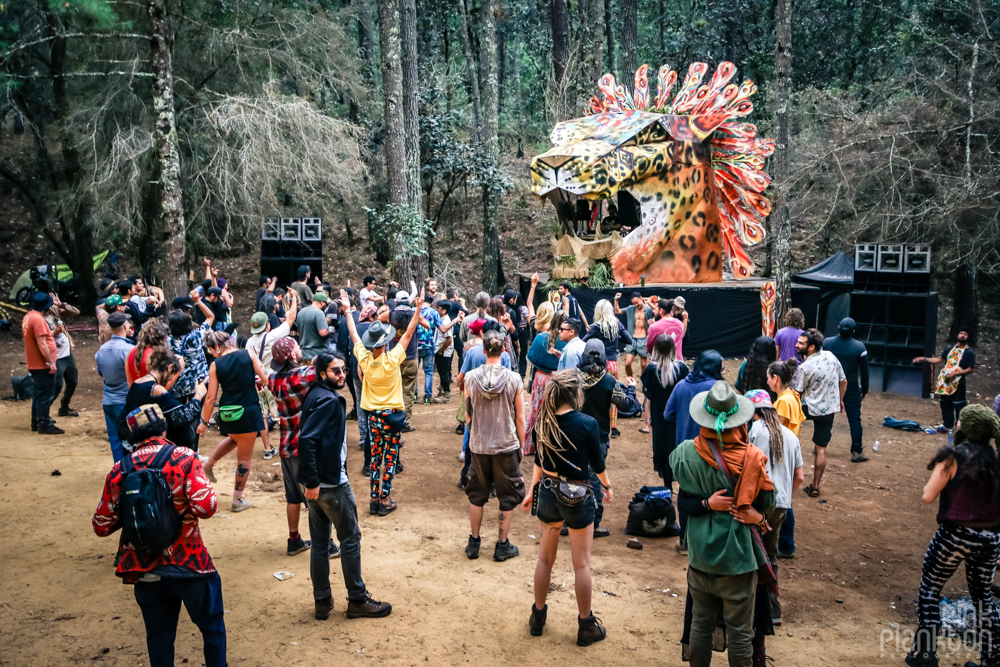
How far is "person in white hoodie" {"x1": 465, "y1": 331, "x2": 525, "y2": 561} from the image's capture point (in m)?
5.87

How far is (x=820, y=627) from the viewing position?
A: 5125 millimetres

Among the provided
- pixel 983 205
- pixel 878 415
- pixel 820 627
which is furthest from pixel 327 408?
pixel 983 205

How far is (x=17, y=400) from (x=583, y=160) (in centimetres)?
992

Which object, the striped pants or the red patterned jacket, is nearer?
the red patterned jacket

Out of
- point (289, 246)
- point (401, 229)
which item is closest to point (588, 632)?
point (401, 229)

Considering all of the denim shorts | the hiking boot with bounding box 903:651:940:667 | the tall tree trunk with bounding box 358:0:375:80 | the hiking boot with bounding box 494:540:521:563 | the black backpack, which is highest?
the tall tree trunk with bounding box 358:0:375:80

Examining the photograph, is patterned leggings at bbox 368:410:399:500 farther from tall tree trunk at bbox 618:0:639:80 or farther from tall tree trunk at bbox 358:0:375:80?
tall tree trunk at bbox 358:0:375:80

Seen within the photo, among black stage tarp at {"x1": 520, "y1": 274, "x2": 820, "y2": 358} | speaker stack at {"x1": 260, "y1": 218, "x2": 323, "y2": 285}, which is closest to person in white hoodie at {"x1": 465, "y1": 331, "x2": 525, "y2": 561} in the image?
black stage tarp at {"x1": 520, "y1": 274, "x2": 820, "y2": 358}

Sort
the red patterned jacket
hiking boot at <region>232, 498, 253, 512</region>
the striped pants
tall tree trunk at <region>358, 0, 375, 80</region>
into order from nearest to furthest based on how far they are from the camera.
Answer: the red patterned jacket
the striped pants
hiking boot at <region>232, 498, 253, 512</region>
tall tree trunk at <region>358, 0, 375, 80</region>

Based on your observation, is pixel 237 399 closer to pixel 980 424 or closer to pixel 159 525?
pixel 159 525

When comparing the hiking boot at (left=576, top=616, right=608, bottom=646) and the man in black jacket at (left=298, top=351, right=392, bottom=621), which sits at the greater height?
the man in black jacket at (left=298, top=351, right=392, bottom=621)

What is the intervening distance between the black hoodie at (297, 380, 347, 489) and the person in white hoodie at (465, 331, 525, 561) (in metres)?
1.29

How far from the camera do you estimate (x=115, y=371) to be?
716 centimetres

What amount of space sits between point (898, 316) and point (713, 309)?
320 cm
